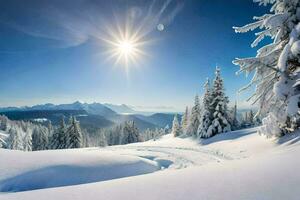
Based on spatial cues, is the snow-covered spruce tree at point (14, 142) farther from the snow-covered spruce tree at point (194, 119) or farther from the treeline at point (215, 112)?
the treeline at point (215, 112)

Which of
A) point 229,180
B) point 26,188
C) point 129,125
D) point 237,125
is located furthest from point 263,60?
point 129,125

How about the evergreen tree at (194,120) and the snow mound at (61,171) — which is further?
the evergreen tree at (194,120)

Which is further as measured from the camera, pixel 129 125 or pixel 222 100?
pixel 129 125

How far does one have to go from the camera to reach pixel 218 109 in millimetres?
39469

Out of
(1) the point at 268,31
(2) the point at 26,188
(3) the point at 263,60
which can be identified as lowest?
(2) the point at 26,188

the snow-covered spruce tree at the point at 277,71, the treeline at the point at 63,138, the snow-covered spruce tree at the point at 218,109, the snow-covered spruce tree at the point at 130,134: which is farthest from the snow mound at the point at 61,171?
the snow-covered spruce tree at the point at 130,134

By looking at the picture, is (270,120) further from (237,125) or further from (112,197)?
(237,125)

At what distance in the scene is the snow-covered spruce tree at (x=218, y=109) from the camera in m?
39.2

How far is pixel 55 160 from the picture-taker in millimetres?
11273

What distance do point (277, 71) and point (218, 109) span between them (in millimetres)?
28166

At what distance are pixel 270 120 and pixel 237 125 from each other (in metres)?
41.3

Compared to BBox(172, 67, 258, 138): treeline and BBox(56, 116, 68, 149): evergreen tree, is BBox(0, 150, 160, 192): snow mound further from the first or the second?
BBox(56, 116, 68, 149): evergreen tree

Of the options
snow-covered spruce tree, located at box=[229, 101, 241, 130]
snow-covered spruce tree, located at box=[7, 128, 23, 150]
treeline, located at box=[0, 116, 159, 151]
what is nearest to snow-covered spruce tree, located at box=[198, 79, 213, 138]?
snow-covered spruce tree, located at box=[229, 101, 241, 130]

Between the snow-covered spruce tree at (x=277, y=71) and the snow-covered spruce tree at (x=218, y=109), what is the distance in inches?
1009
